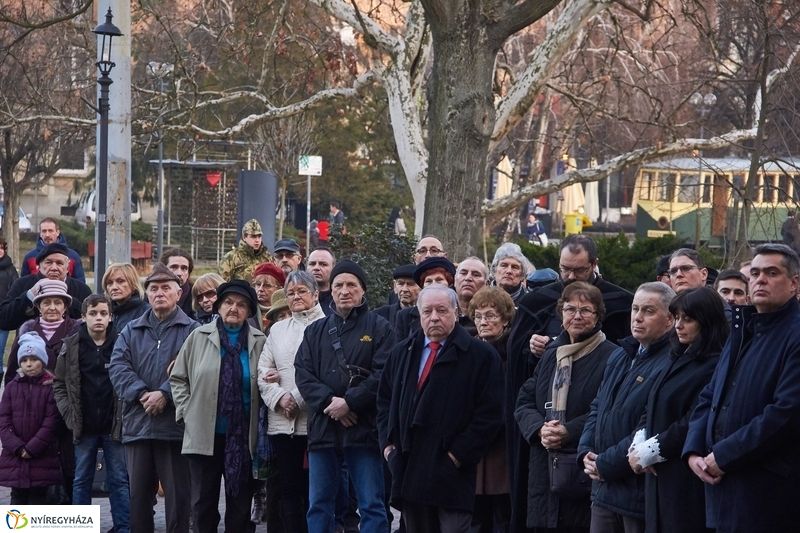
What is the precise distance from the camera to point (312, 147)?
4622 centimetres

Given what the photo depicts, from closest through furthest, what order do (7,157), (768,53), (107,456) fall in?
(107,456) < (768,53) < (7,157)

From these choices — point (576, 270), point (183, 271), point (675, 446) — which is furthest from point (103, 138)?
point (675, 446)

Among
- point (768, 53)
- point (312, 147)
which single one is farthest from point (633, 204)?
point (768, 53)

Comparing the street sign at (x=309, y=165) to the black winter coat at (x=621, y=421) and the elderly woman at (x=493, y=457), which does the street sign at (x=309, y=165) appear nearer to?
the elderly woman at (x=493, y=457)

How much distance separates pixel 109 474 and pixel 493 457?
3145mm

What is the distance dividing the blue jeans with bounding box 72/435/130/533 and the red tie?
2.99 m

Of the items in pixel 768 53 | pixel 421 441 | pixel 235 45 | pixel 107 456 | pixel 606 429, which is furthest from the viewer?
pixel 235 45

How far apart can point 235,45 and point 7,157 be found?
727 inches

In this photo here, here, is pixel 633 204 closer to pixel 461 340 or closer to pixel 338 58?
pixel 338 58

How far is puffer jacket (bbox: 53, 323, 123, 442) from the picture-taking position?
10523mm

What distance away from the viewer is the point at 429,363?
8789mm

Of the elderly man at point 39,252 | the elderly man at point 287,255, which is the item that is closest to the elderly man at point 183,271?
the elderly man at point 287,255

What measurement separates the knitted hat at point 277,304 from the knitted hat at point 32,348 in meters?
1.67

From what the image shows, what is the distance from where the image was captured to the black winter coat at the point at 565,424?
8328 millimetres
